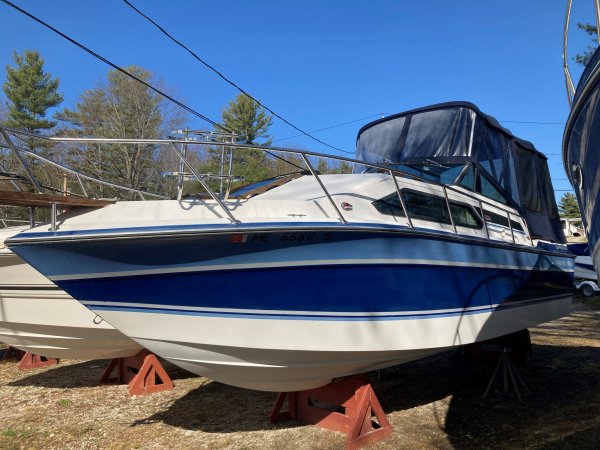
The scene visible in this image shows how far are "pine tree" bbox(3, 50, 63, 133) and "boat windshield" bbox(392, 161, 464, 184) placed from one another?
28887mm

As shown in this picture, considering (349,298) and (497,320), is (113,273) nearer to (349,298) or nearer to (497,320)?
(349,298)

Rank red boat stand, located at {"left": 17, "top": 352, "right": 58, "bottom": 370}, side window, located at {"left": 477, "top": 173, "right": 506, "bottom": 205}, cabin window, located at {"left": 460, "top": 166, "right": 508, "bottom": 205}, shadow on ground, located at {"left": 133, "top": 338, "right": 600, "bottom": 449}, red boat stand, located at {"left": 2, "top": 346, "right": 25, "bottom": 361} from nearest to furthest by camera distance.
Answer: shadow on ground, located at {"left": 133, "top": 338, "right": 600, "bottom": 449}, cabin window, located at {"left": 460, "top": 166, "right": 508, "bottom": 205}, side window, located at {"left": 477, "top": 173, "right": 506, "bottom": 205}, red boat stand, located at {"left": 17, "top": 352, "right": 58, "bottom": 370}, red boat stand, located at {"left": 2, "top": 346, "right": 25, "bottom": 361}

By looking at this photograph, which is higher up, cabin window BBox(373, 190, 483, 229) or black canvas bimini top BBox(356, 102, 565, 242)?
black canvas bimini top BBox(356, 102, 565, 242)

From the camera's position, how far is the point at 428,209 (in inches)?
177

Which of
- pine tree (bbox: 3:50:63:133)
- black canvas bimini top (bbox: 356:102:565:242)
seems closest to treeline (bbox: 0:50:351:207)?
pine tree (bbox: 3:50:63:133)

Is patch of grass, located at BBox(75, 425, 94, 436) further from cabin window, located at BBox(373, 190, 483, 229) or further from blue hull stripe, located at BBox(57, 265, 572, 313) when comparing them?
cabin window, located at BBox(373, 190, 483, 229)

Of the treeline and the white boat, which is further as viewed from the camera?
the treeline

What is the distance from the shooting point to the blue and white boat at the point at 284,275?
3566mm

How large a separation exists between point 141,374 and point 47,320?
4.35ft

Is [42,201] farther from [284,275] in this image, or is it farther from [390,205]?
[390,205]

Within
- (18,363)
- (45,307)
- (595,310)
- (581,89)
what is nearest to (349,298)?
(581,89)

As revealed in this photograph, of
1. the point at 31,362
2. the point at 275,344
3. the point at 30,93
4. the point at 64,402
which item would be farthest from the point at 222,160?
the point at 30,93

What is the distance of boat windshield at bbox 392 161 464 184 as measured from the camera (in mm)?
5359

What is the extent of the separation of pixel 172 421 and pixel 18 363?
481 centimetres
